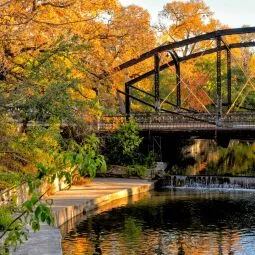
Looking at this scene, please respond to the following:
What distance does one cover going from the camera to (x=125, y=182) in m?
29.9

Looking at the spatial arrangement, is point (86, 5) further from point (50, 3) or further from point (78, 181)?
point (78, 181)

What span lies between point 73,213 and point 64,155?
1575 cm

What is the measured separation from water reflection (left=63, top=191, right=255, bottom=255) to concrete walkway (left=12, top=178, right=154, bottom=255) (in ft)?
2.29

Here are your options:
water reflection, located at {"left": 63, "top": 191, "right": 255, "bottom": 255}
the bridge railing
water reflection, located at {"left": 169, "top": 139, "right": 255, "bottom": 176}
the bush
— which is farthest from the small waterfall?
water reflection, located at {"left": 63, "top": 191, "right": 255, "bottom": 255}

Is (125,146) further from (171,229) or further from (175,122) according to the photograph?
(171,229)

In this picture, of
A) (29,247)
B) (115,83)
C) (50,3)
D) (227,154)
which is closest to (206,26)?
(227,154)

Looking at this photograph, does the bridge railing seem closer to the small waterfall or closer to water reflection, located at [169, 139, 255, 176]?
water reflection, located at [169, 139, 255, 176]

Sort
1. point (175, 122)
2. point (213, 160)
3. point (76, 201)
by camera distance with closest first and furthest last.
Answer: point (76, 201)
point (175, 122)
point (213, 160)

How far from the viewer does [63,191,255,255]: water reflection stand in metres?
16.0

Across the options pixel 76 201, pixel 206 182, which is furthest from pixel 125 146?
pixel 76 201

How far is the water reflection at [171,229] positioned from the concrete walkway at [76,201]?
70 centimetres

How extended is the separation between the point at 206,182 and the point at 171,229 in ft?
40.1

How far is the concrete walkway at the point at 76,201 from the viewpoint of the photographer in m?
14.4

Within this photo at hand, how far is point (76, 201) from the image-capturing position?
74.8 ft
